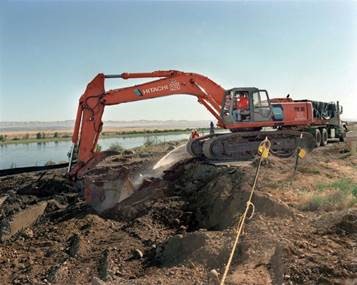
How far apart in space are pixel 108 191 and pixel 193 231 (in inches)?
148

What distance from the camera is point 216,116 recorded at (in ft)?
50.8

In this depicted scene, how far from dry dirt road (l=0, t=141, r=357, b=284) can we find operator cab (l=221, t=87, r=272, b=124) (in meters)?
2.54

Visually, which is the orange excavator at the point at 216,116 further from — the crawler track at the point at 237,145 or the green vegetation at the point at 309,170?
the green vegetation at the point at 309,170

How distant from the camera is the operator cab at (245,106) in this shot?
15.3 m

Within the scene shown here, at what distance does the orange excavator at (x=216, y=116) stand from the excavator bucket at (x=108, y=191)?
4.50ft

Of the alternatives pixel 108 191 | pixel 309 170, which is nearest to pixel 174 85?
pixel 108 191

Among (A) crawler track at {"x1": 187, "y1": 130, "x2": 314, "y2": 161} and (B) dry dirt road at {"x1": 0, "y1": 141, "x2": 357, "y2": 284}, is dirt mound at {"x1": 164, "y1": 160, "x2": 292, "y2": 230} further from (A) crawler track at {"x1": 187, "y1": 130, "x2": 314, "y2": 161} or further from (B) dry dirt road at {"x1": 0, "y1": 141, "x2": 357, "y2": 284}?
(A) crawler track at {"x1": 187, "y1": 130, "x2": 314, "y2": 161}

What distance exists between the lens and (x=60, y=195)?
43.9ft

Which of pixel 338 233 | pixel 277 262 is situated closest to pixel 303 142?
pixel 338 233

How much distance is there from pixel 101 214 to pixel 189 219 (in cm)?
242

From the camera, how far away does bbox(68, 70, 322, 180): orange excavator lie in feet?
44.3

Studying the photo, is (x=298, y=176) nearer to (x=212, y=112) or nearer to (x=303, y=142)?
(x=212, y=112)

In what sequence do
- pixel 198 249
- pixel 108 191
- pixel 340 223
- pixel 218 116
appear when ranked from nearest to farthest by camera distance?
pixel 198 249
pixel 340 223
pixel 108 191
pixel 218 116

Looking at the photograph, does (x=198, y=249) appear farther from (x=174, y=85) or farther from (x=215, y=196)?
(x=174, y=85)
